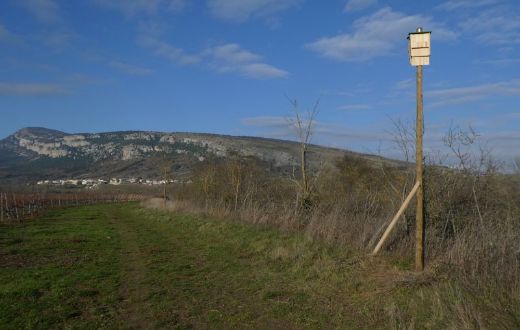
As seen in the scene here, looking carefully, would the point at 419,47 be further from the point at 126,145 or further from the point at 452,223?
the point at 126,145

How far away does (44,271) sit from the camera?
36.2 feet

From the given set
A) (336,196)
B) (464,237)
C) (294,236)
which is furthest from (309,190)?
(464,237)

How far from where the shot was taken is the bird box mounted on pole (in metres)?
8.23

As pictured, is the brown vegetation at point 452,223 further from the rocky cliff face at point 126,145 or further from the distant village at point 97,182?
the distant village at point 97,182

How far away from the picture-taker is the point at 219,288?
9.04 metres

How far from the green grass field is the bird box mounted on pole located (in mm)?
3953

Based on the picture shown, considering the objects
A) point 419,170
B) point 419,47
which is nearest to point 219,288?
point 419,170

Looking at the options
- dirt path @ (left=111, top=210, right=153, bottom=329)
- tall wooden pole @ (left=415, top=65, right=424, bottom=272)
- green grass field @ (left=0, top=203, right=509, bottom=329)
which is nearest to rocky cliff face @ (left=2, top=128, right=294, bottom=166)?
dirt path @ (left=111, top=210, right=153, bottom=329)

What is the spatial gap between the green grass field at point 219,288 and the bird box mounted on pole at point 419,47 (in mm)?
3953

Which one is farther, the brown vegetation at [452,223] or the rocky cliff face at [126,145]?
the rocky cliff face at [126,145]

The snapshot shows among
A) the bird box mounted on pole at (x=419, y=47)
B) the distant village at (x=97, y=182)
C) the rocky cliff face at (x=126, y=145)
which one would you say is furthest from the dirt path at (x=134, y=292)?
the distant village at (x=97, y=182)

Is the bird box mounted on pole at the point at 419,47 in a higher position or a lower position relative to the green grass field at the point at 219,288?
higher

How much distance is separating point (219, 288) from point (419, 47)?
6054 millimetres

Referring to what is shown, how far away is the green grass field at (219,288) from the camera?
6852 mm
